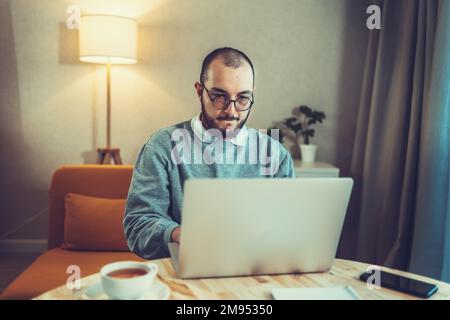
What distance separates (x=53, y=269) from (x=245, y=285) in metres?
1.31

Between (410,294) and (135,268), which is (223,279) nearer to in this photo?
(135,268)

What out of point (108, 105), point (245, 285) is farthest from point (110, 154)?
point (245, 285)

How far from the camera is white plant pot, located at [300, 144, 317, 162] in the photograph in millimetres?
2883

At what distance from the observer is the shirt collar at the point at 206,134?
1462 millimetres

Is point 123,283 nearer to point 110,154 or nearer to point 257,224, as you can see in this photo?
point 257,224

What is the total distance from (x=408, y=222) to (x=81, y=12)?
2323 millimetres

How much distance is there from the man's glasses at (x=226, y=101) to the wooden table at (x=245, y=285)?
0.53 metres

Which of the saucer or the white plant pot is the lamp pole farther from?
the saucer

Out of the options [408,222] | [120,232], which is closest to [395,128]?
[408,222]

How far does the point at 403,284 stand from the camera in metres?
0.97

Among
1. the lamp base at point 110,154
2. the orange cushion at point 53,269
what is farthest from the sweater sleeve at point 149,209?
the lamp base at point 110,154

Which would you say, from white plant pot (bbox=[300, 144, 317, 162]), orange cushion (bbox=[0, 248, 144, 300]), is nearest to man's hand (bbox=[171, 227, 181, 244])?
orange cushion (bbox=[0, 248, 144, 300])

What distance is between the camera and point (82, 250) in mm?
2205

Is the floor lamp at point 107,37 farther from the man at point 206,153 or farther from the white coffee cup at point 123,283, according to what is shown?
the white coffee cup at point 123,283
